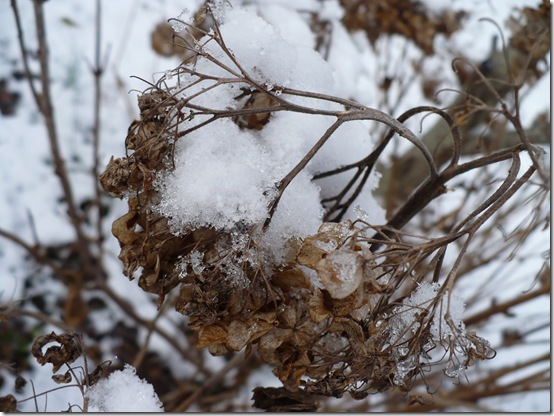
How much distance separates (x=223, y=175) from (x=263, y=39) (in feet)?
0.68

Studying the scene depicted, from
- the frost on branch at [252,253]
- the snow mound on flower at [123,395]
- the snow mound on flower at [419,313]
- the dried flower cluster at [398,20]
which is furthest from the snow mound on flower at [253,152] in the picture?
the dried flower cluster at [398,20]

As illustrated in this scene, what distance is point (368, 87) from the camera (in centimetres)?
264

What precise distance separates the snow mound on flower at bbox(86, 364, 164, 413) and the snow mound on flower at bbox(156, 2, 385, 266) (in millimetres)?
287

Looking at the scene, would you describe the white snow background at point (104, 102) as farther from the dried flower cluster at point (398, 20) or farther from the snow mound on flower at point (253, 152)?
the snow mound on flower at point (253, 152)

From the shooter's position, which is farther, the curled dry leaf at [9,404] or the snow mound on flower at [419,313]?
the curled dry leaf at [9,404]

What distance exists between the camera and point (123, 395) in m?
0.70

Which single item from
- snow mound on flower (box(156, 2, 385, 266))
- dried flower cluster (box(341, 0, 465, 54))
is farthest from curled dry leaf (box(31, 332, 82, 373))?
dried flower cluster (box(341, 0, 465, 54))

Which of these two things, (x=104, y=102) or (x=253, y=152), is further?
(x=104, y=102)

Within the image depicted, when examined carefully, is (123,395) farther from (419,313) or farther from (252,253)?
(419,313)

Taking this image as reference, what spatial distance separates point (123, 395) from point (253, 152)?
39cm

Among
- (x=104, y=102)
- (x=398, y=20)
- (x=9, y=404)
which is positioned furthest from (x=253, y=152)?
(x=104, y=102)

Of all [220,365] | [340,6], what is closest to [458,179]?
[340,6]

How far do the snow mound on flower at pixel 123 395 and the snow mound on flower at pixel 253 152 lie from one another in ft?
0.94

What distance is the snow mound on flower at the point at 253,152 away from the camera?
57 cm
